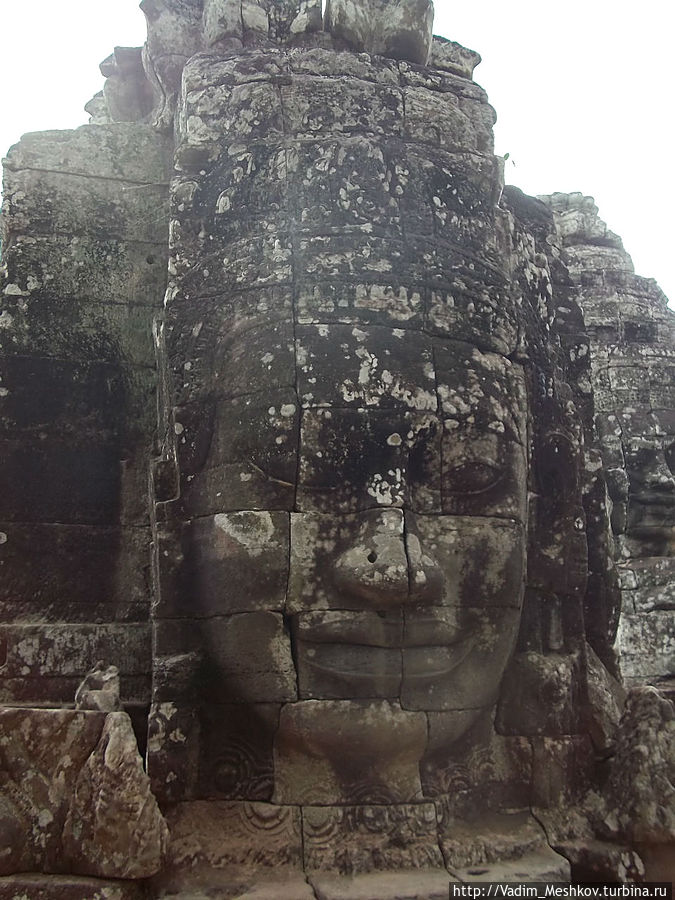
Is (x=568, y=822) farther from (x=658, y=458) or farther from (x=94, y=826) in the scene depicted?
(x=658, y=458)

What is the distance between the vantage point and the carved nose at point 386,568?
3.73 meters

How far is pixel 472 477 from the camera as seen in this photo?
4.14m

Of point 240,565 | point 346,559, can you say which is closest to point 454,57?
point 346,559

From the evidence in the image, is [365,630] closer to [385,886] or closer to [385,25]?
[385,886]

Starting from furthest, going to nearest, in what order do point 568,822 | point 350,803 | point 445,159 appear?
1. point 445,159
2. point 568,822
3. point 350,803

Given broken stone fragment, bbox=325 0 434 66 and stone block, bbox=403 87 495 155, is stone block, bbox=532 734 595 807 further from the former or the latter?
broken stone fragment, bbox=325 0 434 66

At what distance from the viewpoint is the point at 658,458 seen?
31.4 ft

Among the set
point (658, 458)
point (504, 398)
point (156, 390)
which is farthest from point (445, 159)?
point (658, 458)

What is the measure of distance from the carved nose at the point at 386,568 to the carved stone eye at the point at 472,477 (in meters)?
0.36

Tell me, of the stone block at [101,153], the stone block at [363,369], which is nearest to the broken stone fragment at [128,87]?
the stone block at [101,153]

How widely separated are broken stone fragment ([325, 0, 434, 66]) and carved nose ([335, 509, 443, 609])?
3.00 m

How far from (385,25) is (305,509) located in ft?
10.2

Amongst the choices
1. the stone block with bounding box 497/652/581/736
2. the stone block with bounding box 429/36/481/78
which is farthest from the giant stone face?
the stone block with bounding box 429/36/481/78

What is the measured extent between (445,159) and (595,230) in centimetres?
684
